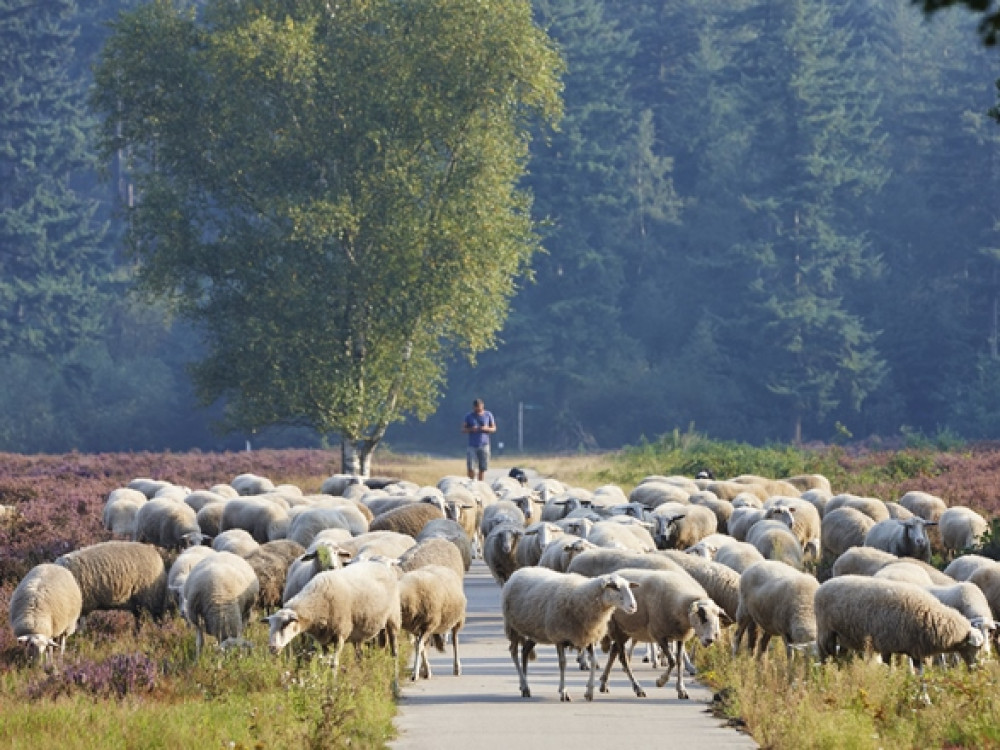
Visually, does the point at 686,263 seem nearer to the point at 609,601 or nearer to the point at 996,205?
the point at 996,205

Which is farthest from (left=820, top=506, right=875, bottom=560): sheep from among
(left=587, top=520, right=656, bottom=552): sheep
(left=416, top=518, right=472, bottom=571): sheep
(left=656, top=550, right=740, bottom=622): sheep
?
(left=656, top=550, right=740, bottom=622): sheep

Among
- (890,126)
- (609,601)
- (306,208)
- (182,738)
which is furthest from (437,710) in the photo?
(890,126)

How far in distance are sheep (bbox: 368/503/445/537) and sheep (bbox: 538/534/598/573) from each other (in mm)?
4628

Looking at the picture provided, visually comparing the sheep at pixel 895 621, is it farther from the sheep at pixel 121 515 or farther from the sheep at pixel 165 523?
the sheep at pixel 121 515

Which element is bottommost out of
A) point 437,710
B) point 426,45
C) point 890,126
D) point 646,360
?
point 437,710

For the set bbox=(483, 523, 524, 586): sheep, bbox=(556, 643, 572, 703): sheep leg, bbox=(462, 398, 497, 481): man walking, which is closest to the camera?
bbox=(556, 643, 572, 703): sheep leg

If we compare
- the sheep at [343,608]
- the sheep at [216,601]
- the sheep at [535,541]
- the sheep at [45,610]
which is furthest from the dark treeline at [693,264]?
the sheep at [343,608]

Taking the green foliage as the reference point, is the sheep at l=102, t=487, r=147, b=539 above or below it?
below

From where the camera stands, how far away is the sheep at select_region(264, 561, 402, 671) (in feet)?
50.6

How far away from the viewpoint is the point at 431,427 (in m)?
91.5

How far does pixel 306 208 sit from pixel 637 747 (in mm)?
31638

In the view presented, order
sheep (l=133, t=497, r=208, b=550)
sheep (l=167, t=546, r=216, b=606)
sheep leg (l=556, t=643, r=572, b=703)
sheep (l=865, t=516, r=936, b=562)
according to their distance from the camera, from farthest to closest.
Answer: sheep (l=133, t=497, r=208, b=550)
sheep (l=865, t=516, r=936, b=562)
sheep (l=167, t=546, r=216, b=606)
sheep leg (l=556, t=643, r=572, b=703)

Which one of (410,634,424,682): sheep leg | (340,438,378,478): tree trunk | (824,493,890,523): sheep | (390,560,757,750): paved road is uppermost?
(340,438,378,478): tree trunk

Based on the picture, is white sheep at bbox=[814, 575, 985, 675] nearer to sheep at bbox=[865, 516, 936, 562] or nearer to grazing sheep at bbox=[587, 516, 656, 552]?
grazing sheep at bbox=[587, 516, 656, 552]
